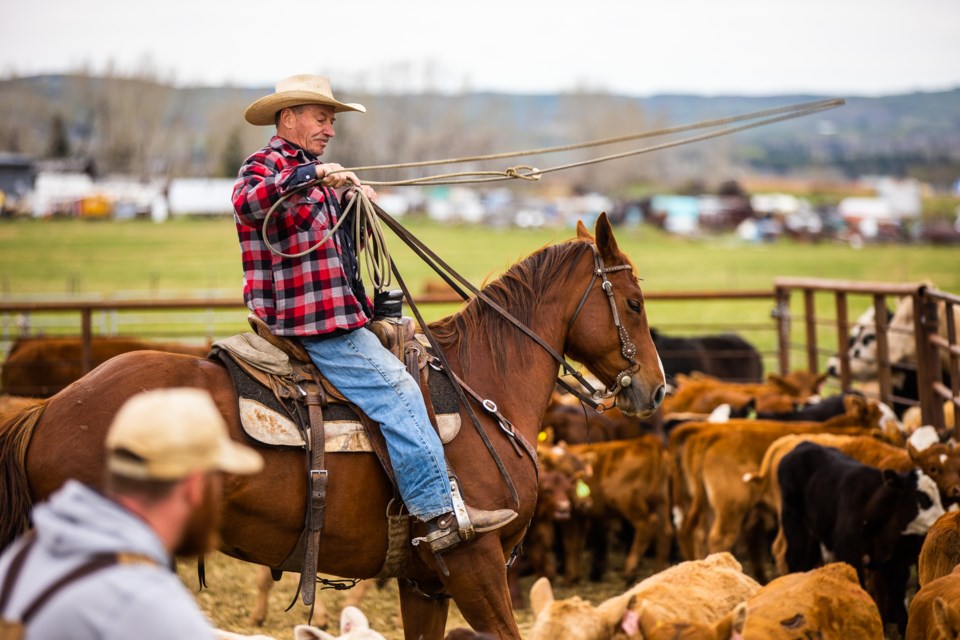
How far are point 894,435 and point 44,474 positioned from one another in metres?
6.22

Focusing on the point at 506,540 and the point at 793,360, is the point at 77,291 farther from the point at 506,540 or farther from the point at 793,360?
the point at 506,540

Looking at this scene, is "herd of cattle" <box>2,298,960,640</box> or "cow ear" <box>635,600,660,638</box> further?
"herd of cattle" <box>2,298,960,640</box>

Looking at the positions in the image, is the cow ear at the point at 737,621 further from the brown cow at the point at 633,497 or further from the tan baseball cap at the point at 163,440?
the brown cow at the point at 633,497

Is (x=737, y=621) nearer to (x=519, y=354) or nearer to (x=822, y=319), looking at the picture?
(x=519, y=354)

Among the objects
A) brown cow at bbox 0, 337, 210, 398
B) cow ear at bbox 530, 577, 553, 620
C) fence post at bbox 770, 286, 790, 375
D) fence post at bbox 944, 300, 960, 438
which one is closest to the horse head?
cow ear at bbox 530, 577, 553, 620

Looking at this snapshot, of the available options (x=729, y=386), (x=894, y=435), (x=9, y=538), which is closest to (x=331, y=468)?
(x=9, y=538)

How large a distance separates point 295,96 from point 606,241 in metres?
1.65

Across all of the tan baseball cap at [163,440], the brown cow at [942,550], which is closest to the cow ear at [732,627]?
the brown cow at [942,550]

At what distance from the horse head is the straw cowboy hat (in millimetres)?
1428

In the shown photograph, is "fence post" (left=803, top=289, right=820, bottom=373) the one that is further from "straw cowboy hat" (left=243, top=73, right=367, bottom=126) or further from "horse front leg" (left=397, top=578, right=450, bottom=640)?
"straw cowboy hat" (left=243, top=73, right=367, bottom=126)

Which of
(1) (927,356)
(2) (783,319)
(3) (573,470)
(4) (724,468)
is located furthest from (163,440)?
(2) (783,319)

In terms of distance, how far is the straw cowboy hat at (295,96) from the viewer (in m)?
4.54

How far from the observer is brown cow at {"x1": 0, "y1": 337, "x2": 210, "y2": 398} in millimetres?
11484

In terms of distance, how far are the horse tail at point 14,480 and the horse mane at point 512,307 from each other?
188 cm
